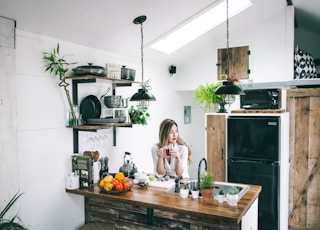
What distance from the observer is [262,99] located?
366cm

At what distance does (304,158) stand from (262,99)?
1152 mm

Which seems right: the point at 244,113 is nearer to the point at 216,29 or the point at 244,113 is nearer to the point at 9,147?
the point at 216,29

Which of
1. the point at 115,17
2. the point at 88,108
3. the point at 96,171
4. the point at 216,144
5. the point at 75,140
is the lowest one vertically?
the point at 96,171

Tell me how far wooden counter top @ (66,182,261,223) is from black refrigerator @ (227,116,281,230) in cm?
82

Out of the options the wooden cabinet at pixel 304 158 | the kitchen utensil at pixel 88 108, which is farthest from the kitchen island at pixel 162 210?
the wooden cabinet at pixel 304 158

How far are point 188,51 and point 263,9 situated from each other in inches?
48.7

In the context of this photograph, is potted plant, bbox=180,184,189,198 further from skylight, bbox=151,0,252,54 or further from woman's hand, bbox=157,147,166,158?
skylight, bbox=151,0,252,54

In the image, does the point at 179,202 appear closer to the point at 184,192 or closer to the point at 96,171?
the point at 184,192

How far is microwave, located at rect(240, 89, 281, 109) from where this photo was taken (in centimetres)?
362

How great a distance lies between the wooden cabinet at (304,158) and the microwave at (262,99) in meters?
0.51

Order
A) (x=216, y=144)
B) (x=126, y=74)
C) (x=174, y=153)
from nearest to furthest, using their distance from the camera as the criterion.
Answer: (x=174, y=153), (x=126, y=74), (x=216, y=144)

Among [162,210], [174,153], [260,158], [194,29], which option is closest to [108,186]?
[162,210]

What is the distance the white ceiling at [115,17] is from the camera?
2.31 metres

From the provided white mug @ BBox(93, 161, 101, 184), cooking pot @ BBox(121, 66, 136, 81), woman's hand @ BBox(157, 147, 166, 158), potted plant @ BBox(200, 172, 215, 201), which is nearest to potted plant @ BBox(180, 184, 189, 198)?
potted plant @ BBox(200, 172, 215, 201)
